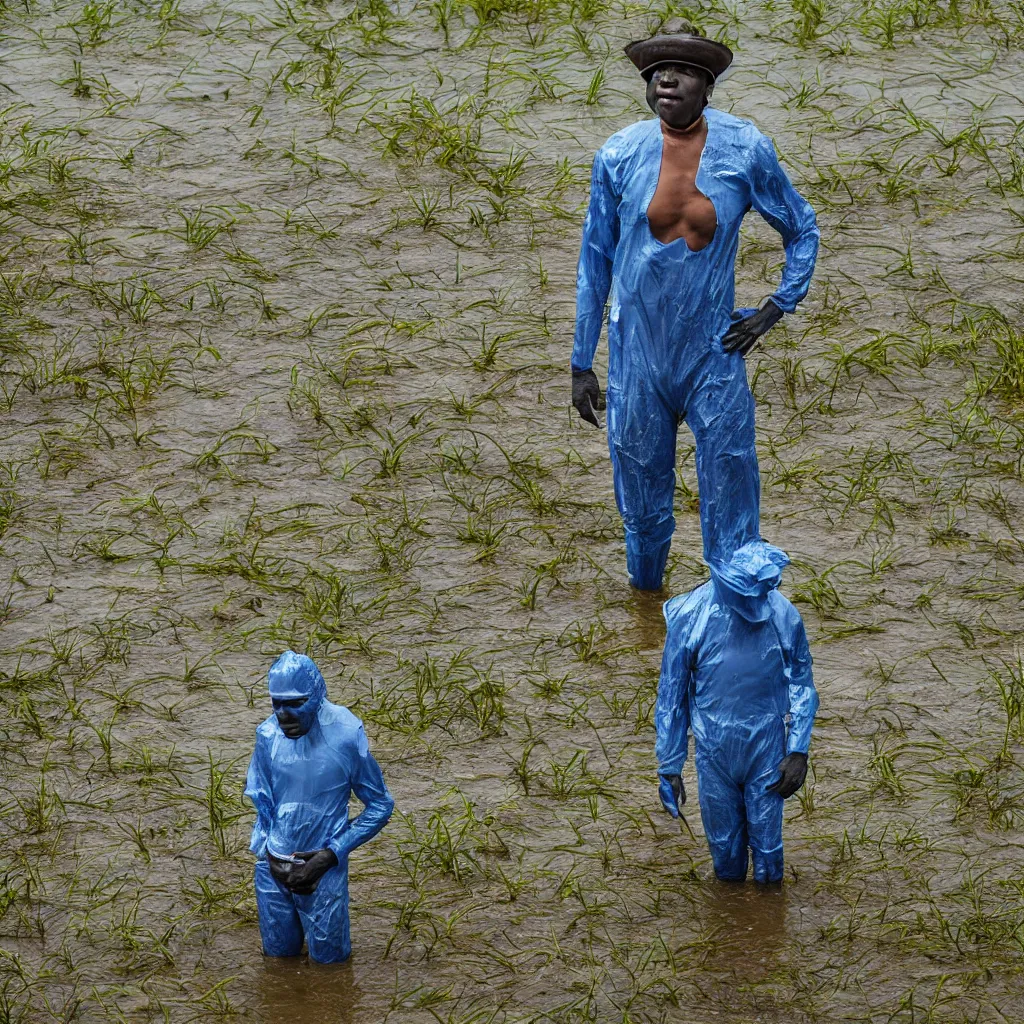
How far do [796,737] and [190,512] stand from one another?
3.07 metres

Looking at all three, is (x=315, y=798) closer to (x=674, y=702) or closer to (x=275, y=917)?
(x=275, y=917)

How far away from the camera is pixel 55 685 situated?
308 inches

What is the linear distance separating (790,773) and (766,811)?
163 millimetres

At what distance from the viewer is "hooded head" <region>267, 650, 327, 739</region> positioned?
6172mm

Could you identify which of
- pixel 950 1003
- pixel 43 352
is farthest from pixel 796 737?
pixel 43 352

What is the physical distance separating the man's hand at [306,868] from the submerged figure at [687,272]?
5.49 ft

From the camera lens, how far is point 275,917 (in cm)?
650

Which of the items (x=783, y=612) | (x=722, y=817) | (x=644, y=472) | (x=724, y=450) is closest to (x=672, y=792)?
(x=722, y=817)

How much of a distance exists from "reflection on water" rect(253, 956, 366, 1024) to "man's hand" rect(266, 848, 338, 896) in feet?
1.16

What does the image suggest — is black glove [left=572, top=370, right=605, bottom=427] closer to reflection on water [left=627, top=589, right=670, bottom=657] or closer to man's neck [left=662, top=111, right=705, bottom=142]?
reflection on water [left=627, top=589, right=670, bottom=657]

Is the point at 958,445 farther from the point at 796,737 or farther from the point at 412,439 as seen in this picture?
the point at 796,737

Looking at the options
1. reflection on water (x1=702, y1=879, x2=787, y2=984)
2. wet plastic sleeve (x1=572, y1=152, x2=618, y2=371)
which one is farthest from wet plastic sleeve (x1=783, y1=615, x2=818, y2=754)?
wet plastic sleeve (x1=572, y1=152, x2=618, y2=371)

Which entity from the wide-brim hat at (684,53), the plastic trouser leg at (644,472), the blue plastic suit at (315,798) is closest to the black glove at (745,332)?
the plastic trouser leg at (644,472)

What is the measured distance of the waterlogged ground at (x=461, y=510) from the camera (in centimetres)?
672
